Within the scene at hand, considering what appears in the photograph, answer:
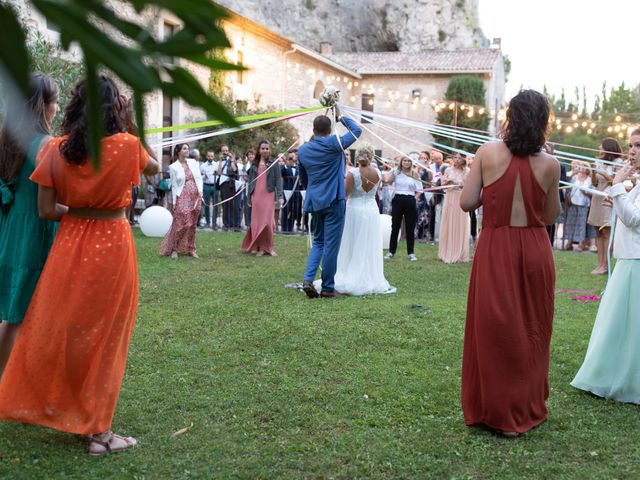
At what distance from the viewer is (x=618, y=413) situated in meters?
4.46

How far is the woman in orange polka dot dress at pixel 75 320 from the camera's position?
3555mm

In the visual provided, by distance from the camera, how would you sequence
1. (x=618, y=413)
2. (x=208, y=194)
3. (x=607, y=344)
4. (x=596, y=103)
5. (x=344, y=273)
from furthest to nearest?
(x=596, y=103) → (x=208, y=194) → (x=344, y=273) → (x=607, y=344) → (x=618, y=413)

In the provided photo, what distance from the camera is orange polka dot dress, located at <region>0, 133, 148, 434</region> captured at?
3557 millimetres

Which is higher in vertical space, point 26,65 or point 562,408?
point 26,65

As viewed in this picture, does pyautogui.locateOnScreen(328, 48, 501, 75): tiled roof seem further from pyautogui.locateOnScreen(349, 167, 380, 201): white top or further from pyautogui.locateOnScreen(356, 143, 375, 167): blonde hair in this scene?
pyautogui.locateOnScreen(356, 143, 375, 167): blonde hair

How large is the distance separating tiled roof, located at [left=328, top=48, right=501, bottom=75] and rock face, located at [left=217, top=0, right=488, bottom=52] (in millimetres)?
7754

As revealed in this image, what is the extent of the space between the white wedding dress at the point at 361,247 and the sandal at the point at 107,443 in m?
5.42

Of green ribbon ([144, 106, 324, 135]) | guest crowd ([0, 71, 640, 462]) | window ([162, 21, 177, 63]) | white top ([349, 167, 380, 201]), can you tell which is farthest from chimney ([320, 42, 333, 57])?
window ([162, 21, 177, 63])

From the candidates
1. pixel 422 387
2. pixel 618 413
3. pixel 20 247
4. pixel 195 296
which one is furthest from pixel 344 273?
pixel 20 247

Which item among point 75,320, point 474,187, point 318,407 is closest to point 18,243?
point 75,320

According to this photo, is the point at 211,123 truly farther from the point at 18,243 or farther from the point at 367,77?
the point at 367,77

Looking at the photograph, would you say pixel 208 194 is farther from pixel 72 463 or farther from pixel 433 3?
pixel 433 3

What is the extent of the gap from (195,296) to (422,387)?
4.18 m

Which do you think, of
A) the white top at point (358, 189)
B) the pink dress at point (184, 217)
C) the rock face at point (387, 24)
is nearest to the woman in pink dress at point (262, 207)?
the pink dress at point (184, 217)
